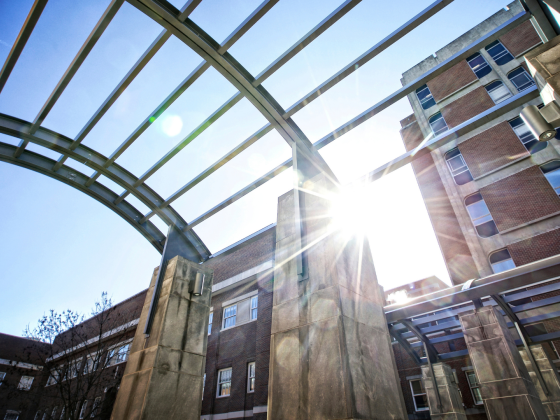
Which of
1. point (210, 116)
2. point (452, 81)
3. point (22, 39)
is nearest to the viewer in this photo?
point (22, 39)

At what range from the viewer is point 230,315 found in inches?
845

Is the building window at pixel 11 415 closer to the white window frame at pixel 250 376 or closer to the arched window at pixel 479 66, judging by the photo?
the white window frame at pixel 250 376

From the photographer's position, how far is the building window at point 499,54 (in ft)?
82.2

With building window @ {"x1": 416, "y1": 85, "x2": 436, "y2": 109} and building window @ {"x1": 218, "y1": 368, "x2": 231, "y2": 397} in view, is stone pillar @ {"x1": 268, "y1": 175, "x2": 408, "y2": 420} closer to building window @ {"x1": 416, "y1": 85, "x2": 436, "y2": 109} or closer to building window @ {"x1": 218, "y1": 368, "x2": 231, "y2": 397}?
building window @ {"x1": 218, "y1": 368, "x2": 231, "y2": 397}

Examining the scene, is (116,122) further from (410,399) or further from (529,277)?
(410,399)

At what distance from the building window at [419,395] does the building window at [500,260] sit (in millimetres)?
9708

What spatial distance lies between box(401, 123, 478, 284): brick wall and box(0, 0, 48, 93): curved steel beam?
24.8 meters

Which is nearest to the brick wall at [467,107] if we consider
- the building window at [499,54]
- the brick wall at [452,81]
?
the brick wall at [452,81]

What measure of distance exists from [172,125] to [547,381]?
670 inches

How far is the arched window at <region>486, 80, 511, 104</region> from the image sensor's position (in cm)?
2382

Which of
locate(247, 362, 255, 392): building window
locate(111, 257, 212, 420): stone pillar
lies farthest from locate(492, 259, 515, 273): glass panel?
locate(111, 257, 212, 420): stone pillar

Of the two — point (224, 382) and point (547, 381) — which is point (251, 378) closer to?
point (224, 382)

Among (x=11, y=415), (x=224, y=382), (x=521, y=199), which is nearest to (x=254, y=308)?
(x=224, y=382)

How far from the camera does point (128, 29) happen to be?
5.53m
